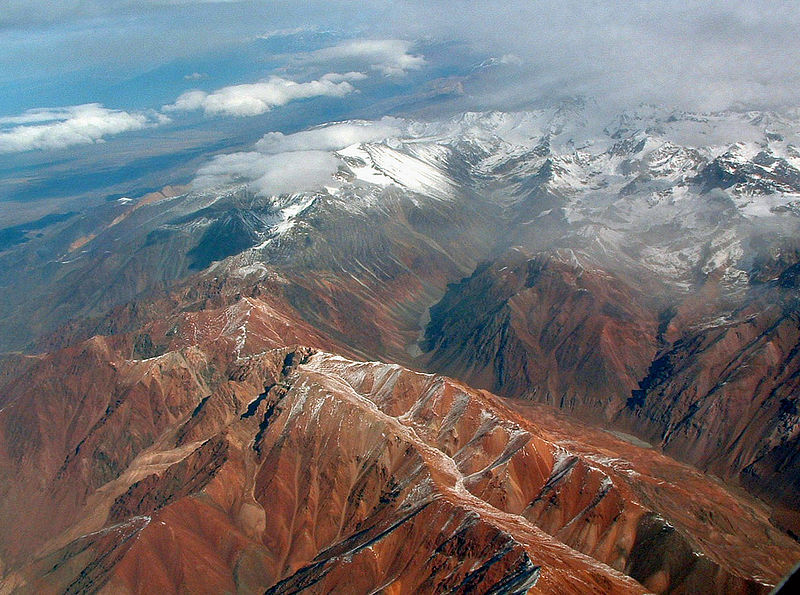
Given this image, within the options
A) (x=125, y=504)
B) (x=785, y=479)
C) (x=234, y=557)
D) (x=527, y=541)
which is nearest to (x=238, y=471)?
(x=234, y=557)

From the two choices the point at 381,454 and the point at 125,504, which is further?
the point at 125,504

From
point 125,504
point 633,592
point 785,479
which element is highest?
point 633,592

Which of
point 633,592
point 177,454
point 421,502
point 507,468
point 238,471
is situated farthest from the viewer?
point 177,454

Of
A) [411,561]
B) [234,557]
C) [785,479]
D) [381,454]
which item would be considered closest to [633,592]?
[411,561]

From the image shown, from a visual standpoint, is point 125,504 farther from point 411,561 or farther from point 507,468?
point 507,468

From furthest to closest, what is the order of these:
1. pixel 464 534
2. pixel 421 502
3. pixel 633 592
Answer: pixel 421 502 → pixel 464 534 → pixel 633 592

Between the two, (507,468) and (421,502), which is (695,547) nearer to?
(507,468)

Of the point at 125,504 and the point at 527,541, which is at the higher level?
the point at 527,541
